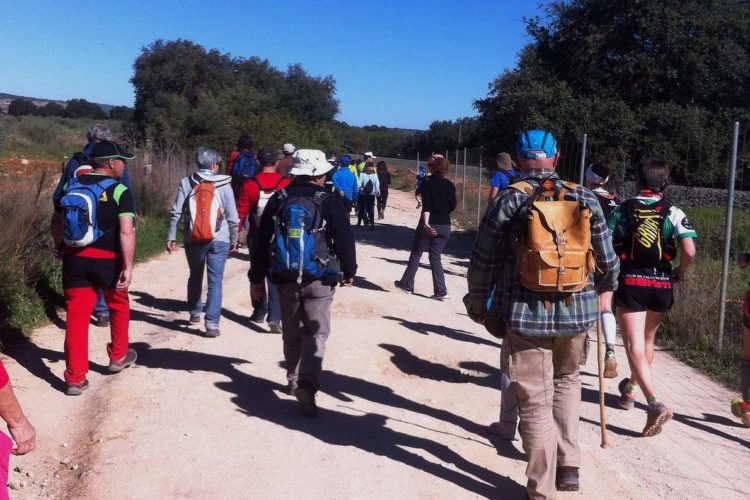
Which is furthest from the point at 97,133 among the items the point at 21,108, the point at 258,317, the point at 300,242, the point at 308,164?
the point at 21,108

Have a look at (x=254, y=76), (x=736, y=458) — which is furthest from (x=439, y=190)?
(x=254, y=76)

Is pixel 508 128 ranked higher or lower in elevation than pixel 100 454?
higher

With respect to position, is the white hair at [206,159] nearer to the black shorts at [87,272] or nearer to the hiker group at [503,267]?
the hiker group at [503,267]

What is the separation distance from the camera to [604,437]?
488 cm

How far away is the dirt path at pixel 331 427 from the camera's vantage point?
14.0 ft

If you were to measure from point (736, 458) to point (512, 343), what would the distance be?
2.29 m

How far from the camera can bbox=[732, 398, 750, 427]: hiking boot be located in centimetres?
549

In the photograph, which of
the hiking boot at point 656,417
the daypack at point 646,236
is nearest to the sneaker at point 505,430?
the hiking boot at point 656,417

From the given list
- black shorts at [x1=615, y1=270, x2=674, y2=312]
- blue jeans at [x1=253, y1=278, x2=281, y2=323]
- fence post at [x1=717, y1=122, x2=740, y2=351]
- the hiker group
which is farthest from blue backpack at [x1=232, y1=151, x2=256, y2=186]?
black shorts at [x1=615, y1=270, x2=674, y2=312]

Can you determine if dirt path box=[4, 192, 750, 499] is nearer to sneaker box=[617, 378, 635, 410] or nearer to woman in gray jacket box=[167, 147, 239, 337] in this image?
sneaker box=[617, 378, 635, 410]

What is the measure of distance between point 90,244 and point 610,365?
426 centimetres

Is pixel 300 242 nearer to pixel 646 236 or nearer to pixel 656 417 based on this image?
pixel 646 236

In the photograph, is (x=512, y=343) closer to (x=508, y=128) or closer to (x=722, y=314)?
(x=722, y=314)

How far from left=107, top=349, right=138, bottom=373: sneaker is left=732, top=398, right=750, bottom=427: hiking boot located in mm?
4787
